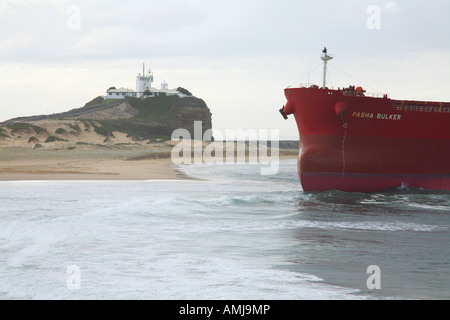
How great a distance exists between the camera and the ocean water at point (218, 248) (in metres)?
7.57

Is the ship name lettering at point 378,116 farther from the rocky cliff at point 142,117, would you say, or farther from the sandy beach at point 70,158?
the rocky cliff at point 142,117

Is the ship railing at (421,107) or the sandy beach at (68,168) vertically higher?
the ship railing at (421,107)

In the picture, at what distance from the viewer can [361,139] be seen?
23062 mm

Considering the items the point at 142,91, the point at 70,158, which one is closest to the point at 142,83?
the point at 142,91

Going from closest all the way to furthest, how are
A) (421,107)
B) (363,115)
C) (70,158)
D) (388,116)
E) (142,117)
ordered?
(363,115) < (388,116) < (421,107) < (70,158) < (142,117)

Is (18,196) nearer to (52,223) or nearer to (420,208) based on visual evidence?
(52,223)

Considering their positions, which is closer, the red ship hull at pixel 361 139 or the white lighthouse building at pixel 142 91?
the red ship hull at pixel 361 139

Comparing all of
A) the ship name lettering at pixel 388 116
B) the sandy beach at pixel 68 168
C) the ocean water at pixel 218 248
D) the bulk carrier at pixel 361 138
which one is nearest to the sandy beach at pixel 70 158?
the sandy beach at pixel 68 168

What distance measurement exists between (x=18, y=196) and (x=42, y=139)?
38792 millimetres

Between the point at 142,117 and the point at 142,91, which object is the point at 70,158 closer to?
the point at 142,117

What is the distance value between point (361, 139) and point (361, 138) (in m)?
0.04

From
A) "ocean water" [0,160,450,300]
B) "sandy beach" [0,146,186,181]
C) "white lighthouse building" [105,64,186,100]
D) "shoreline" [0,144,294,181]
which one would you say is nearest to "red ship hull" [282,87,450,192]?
"ocean water" [0,160,450,300]

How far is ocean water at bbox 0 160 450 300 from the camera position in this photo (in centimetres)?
757

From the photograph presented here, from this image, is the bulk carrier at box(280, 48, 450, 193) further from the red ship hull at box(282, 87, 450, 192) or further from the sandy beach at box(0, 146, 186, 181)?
the sandy beach at box(0, 146, 186, 181)
